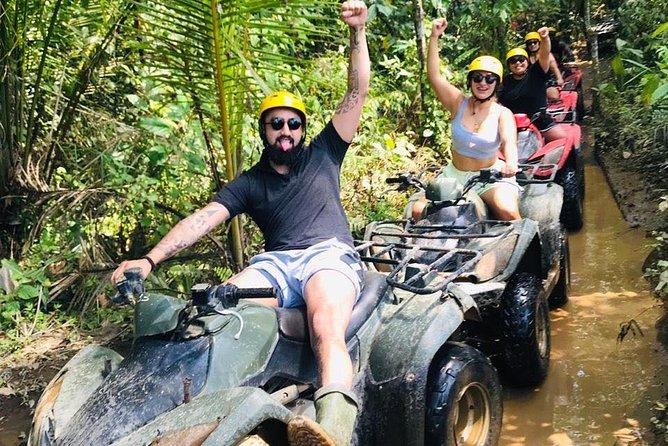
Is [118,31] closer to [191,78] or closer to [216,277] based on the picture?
[191,78]

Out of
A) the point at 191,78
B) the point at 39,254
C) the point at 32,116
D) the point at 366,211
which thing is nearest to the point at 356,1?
the point at 191,78

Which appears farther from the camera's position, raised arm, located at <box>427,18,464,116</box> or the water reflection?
raised arm, located at <box>427,18,464,116</box>

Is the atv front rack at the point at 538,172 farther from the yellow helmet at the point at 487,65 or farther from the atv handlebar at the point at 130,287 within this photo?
the atv handlebar at the point at 130,287

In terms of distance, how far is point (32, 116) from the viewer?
5.16m

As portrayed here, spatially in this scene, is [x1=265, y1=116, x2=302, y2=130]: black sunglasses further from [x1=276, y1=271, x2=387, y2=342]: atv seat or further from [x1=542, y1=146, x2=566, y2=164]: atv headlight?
[x1=542, y1=146, x2=566, y2=164]: atv headlight

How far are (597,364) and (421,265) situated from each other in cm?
145

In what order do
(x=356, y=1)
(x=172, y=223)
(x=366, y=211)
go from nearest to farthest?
(x=356, y=1)
(x=172, y=223)
(x=366, y=211)

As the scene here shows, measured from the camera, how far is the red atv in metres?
6.68

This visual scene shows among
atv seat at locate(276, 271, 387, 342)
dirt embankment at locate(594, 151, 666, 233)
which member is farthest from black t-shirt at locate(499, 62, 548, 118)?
atv seat at locate(276, 271, 387, 342)

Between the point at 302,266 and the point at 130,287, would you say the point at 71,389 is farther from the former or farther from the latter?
the point at 302,266

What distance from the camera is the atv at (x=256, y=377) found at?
235 cm

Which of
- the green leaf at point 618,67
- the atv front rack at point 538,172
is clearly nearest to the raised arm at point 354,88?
the atv front rack at point 538,172

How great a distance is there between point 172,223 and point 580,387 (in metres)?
3.24

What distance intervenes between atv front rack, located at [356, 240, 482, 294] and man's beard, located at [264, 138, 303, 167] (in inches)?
27.2
